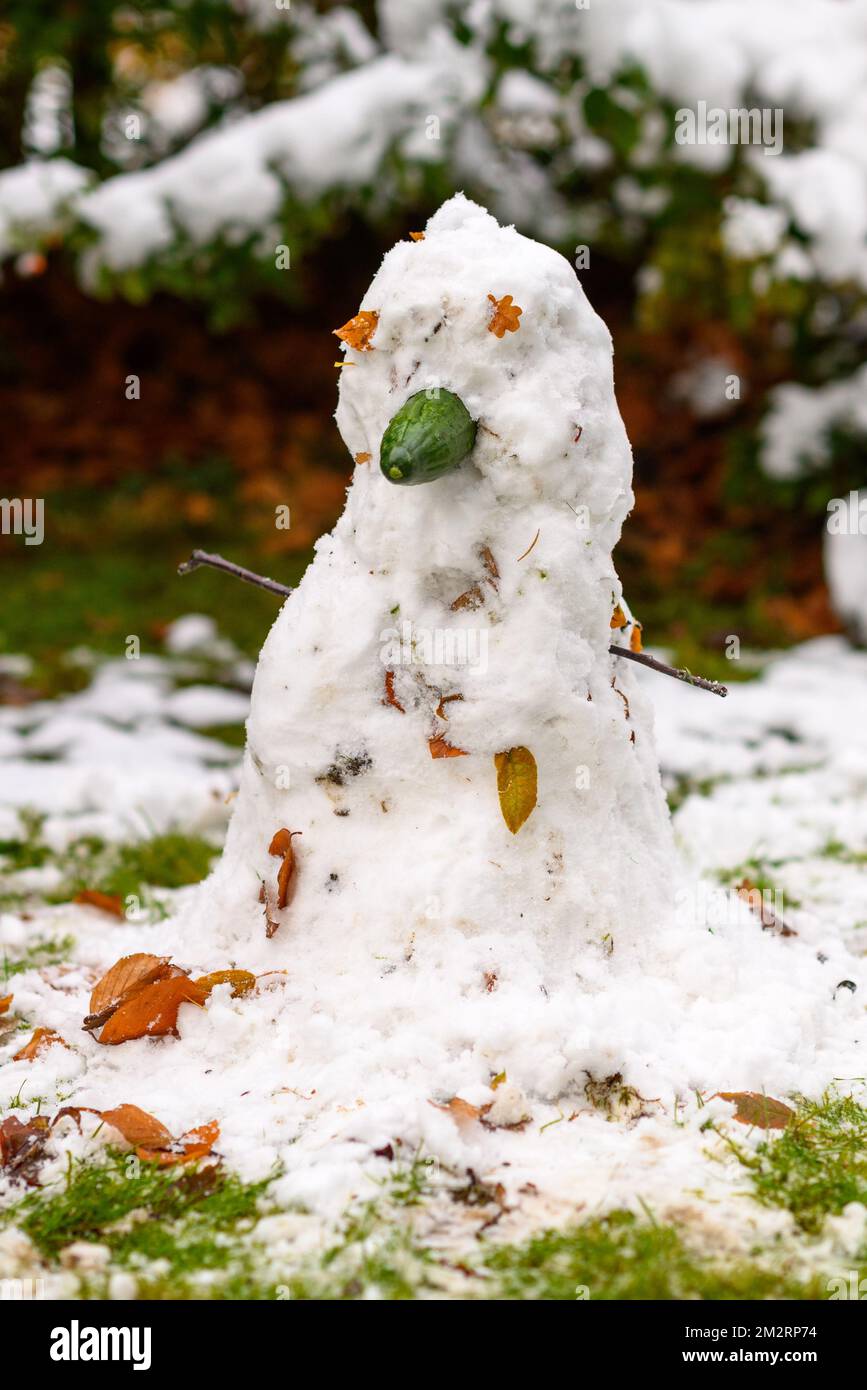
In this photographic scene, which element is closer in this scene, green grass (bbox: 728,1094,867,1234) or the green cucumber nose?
green grass (bbox: 728,1094,867,1234)

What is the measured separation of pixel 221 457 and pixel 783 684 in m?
3.29

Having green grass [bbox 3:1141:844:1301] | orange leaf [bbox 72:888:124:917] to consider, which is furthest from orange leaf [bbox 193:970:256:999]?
orange leaf [bbox 72:888:124:917]

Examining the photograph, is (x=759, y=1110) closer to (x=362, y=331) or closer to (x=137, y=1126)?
(x=137, y=1126)

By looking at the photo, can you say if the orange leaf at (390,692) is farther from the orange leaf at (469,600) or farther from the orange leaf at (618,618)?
the orange leaf at (618,618)

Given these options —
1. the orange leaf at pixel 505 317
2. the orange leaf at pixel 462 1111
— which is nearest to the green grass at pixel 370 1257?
the orange leaf at pixel 462 1111

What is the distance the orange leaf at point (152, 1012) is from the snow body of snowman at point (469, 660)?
15cm

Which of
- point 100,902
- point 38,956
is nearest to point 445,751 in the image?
point 38,956

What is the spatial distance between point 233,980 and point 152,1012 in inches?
5.0

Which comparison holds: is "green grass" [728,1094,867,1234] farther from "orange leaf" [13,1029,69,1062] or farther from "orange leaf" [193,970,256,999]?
"orange leaf" [13,1029,69,1062]

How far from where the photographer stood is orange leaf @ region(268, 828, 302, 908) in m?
2.16

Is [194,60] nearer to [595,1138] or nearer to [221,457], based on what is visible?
[221,457]

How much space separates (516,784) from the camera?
2.04 m

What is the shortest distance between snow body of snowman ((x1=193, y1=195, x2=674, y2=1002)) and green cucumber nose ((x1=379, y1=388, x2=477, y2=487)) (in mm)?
33
